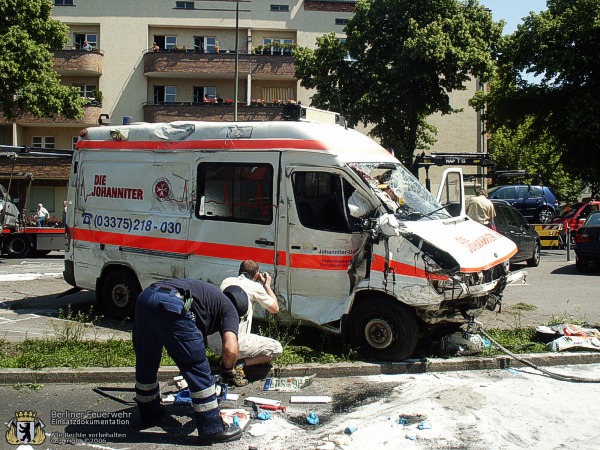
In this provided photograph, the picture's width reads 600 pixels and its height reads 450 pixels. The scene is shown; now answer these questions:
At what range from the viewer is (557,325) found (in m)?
8.55

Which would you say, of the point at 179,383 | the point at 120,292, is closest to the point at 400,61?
the point at 120,292

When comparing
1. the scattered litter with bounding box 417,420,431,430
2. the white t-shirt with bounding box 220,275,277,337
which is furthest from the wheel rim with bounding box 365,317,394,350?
the scattered litter with bounding box 417,420,431,430

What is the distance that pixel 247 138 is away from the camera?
845 centimetres

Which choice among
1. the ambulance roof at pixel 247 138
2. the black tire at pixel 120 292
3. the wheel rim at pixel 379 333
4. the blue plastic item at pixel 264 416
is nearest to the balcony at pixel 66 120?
the ambulance roof at pixel 247 138

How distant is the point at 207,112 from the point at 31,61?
12.4 metres

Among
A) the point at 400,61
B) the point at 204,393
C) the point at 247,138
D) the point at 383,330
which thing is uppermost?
the point at 400,61

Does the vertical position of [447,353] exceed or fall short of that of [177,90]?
it falls short

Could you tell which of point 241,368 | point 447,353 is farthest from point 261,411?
point 447,353

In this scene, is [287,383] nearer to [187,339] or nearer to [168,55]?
[187,339]

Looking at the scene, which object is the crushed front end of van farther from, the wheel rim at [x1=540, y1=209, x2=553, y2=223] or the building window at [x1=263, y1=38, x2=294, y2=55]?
the building window at [x1=263, y1=38, x2=294, y2=55]

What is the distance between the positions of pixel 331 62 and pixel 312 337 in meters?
21.9

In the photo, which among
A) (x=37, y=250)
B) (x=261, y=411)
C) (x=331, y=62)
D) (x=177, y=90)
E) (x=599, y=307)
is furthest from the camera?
(x=177, y=90)

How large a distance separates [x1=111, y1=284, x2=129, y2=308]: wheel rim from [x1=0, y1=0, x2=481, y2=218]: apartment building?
28.6m

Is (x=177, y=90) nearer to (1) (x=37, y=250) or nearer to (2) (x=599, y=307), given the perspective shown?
(1) (x=37, y=250)
